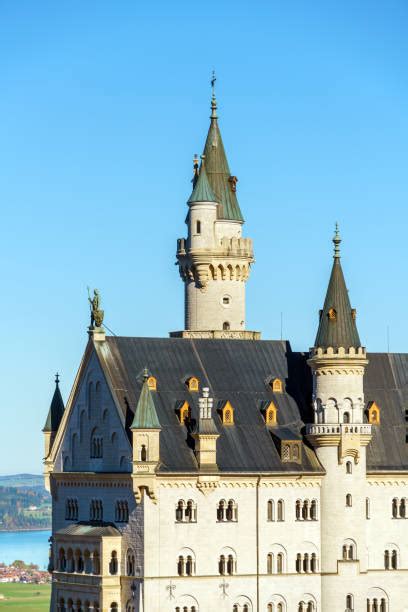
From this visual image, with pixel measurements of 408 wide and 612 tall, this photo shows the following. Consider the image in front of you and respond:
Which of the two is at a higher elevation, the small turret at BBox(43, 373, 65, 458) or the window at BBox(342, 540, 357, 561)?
the small turret at BBox(43, 373, 65, 458)

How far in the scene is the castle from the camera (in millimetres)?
144750

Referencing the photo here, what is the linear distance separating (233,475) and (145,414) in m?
7.04

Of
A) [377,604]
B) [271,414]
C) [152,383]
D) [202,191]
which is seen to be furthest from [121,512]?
[202,191]

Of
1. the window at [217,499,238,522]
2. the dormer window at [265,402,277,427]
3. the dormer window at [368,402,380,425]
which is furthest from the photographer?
the dormer window at [368,402,380,425]

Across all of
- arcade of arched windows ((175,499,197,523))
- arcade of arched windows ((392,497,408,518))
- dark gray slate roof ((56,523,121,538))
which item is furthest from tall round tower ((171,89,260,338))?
arcade of arched windows ((175,499,197,523))

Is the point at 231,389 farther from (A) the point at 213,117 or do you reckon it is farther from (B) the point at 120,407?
(A) the point at 213,117

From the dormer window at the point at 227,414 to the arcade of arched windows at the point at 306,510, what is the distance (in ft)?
20.9

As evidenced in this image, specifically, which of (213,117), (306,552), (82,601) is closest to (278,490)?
(306,552)

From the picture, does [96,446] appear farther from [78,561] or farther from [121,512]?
[78,561]

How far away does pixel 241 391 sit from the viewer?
151375 millimetres

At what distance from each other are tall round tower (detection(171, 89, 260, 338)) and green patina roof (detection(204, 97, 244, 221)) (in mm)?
66

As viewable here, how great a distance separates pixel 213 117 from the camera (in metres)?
164

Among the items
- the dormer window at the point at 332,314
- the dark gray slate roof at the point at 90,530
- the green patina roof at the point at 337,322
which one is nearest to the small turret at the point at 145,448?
the dark gray slate roof at the point at 90,530

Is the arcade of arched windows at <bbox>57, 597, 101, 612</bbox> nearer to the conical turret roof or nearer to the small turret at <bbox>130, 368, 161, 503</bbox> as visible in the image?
the small turret at <bbox>130, 368, 161, 503</bbox>
